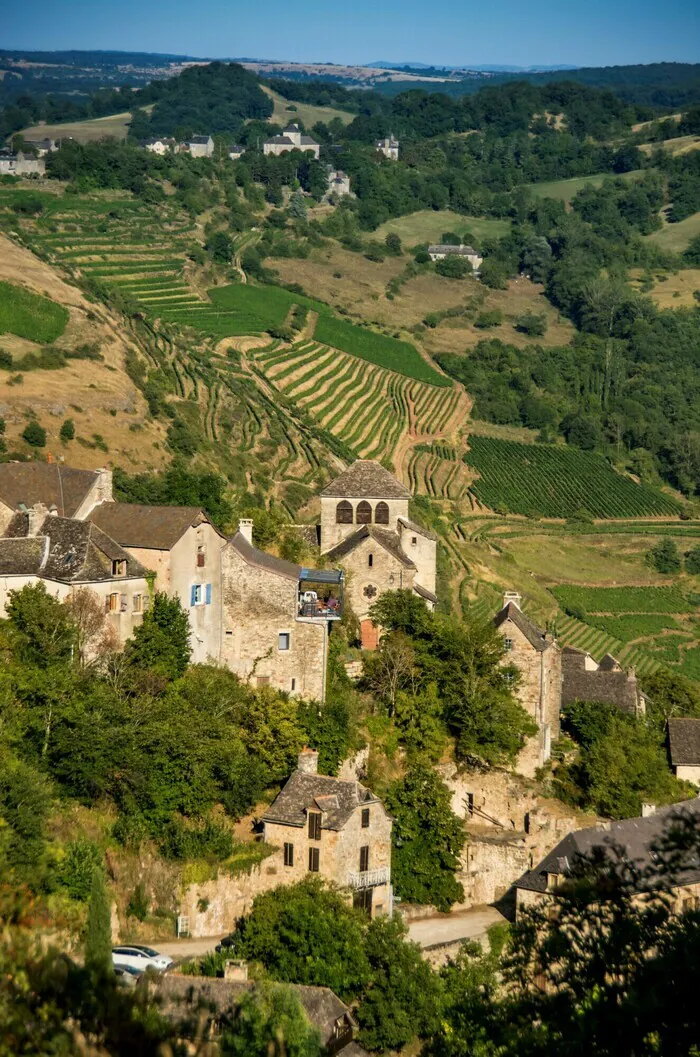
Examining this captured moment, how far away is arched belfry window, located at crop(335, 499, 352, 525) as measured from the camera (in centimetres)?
5847

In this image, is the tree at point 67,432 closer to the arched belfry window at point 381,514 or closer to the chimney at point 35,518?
the arched belfry window at point 381,514

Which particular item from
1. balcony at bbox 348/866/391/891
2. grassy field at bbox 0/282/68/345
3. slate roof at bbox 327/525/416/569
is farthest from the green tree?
grassy field at bbox 0/282/68/345

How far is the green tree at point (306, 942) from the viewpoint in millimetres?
38094

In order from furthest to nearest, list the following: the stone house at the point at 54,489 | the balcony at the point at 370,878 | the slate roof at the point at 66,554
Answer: the stone house at the point at 54,489 < the slate roof at the point at 66,554 < the balcony at the point at 370,878

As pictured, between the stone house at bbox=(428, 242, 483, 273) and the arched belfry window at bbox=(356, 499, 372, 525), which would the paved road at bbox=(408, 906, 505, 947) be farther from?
the stone house at bbox=(428, 242, 483, 273)

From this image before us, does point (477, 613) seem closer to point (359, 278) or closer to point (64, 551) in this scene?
point (64, 551)

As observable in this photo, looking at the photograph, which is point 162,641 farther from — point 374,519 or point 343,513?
point 374,519

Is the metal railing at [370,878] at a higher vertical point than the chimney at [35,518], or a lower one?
lower

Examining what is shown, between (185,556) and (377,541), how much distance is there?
10.2m

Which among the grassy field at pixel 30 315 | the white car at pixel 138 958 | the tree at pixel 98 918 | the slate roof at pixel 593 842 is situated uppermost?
the grassy field at pixel 30 315

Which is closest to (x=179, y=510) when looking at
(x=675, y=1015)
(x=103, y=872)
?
(x=103, y=872)

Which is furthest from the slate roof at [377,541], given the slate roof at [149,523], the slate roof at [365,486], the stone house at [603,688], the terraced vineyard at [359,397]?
the terraced vineyard at [359,397]

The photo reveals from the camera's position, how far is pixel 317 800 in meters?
42.1

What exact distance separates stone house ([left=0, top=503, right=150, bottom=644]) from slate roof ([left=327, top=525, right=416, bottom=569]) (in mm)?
11149
